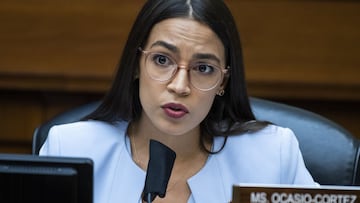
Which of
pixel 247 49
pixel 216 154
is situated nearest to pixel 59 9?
pixel 247 49

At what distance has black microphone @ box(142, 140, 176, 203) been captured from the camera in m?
0.99

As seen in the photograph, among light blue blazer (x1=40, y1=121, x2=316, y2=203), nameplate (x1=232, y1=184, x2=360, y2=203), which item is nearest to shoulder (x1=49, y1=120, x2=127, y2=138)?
light blue blazer (x1=40, y1=121, x2=316, y2=203)

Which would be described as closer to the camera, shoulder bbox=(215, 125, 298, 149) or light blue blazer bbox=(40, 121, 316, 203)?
light blue blazer bbox=(40, 121, 316, 203)

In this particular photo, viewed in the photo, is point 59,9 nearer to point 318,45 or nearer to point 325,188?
point 318,45

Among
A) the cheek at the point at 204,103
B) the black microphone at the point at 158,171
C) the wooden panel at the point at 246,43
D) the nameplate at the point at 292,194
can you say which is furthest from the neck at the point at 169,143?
the wooden panel at the point at 246,43

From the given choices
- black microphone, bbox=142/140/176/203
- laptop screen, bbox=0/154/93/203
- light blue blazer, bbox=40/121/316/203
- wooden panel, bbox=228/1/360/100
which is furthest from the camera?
wooden panel, bbox=228/1/360/100

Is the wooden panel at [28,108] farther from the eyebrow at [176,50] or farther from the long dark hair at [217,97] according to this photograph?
the eyebrow at [176,50]

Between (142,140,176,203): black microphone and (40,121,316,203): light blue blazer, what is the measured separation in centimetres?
38

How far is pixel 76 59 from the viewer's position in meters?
2.41

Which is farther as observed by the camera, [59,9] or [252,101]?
[59,9]

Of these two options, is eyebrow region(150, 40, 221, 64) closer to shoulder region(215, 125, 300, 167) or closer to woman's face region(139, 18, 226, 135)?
woman's face region(139, 18, 226, 135)

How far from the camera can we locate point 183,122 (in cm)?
130

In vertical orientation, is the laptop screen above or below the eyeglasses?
below

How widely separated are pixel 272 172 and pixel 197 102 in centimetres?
26
